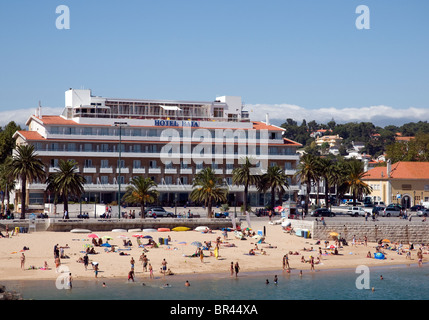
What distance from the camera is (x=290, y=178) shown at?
343 ft

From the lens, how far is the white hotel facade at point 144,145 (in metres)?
96.2

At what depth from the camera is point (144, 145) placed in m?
99.8

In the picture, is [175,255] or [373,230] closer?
[175,255]

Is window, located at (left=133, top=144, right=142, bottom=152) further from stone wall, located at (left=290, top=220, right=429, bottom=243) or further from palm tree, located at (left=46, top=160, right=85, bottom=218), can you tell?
stone wall, located at (left=290, top=220, right=429, bottom=243)

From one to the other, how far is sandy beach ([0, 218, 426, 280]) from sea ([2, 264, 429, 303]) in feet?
6.40

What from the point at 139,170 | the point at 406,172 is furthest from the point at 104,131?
the point at 406,172

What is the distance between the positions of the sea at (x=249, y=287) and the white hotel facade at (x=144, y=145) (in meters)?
41.5

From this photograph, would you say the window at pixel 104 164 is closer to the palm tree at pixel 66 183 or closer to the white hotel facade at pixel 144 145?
the white hotel facade at pixel 144 145

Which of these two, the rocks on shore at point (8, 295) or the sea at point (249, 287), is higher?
the rocks on shore at point (8, 295)

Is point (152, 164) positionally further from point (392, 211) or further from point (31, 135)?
point (392, 211)

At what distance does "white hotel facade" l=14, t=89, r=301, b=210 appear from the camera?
316 ft

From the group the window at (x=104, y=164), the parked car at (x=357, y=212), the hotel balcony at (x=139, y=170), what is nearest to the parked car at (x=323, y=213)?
the parked car at (x=357, y=212)

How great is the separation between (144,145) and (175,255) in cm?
4024
